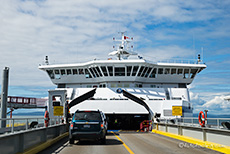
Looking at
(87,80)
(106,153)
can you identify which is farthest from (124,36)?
(106,153)

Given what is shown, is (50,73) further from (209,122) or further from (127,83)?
(209,122)

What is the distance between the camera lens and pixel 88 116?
14867 mm

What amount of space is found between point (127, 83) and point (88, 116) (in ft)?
70.1

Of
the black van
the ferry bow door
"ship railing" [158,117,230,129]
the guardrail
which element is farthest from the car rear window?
the ferry bow door

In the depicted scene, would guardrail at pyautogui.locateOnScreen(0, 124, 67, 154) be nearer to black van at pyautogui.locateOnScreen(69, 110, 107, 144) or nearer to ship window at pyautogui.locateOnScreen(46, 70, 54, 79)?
black van at pyautogui.locateOnScreen(69, 110, 107, 144)

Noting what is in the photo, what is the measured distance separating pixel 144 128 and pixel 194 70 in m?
11.7

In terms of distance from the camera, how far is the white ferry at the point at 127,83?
31.0 metres

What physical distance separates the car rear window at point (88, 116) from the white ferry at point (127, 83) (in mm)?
15886

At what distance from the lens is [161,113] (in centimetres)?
3088

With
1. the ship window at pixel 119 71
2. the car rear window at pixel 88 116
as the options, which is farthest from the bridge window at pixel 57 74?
the car rear window at pixel 88 116

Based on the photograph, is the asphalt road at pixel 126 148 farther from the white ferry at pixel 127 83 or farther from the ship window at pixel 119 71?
the ship window at pixel 119 71

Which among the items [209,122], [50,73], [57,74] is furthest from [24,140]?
[50,73]

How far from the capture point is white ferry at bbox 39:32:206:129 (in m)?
31.0

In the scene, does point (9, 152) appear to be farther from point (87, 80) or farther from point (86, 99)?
point (87, 80)
